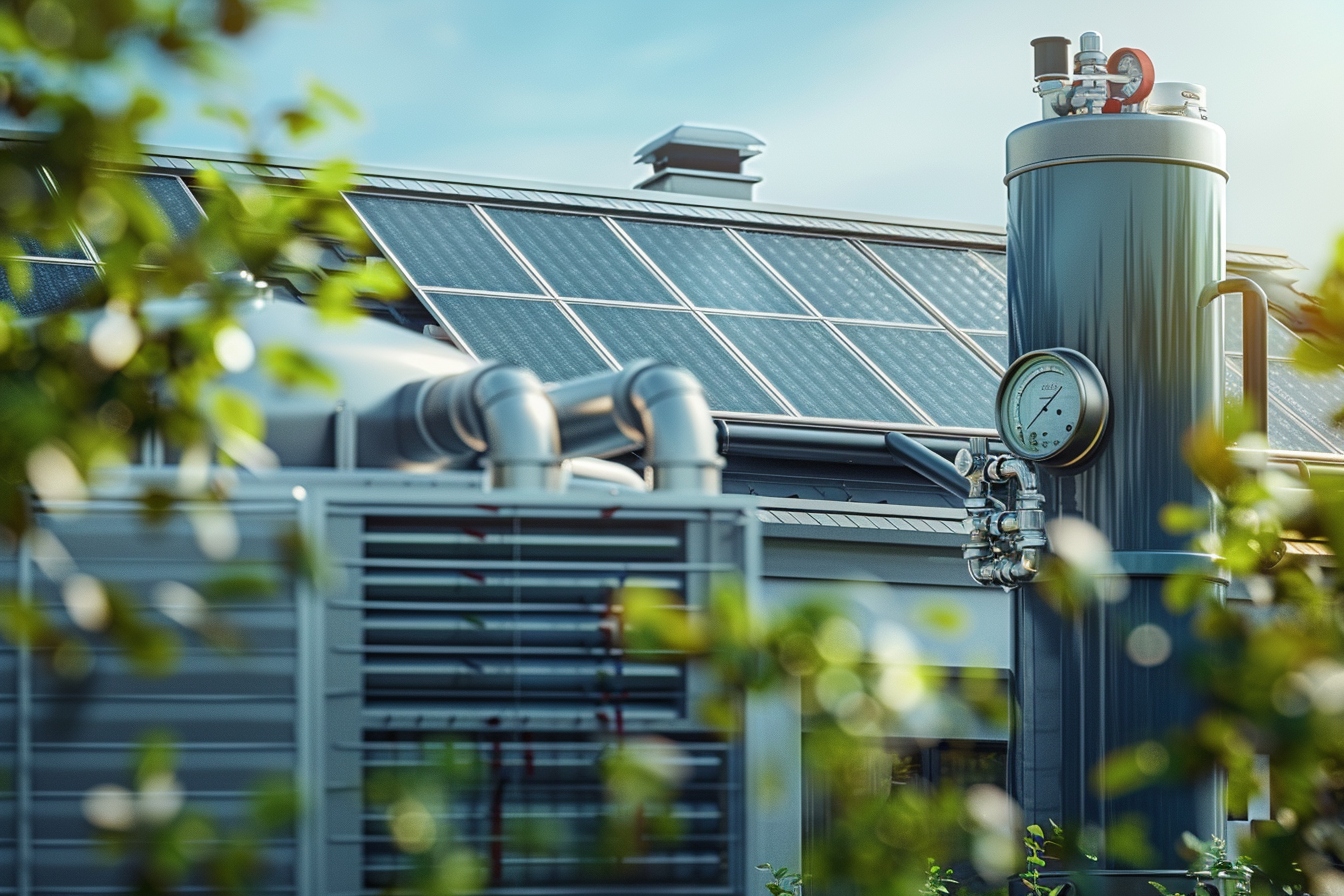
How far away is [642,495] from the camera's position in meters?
5.36

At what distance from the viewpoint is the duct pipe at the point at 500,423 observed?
612 cm

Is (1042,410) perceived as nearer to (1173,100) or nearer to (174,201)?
(1173,100)

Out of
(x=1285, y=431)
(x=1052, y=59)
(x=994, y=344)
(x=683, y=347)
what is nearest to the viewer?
(x=1052, y=59)

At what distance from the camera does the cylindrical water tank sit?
8570 millimetres

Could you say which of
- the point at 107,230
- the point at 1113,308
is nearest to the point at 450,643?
Answer: the point at 107,230

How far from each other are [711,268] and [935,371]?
77.9 inches

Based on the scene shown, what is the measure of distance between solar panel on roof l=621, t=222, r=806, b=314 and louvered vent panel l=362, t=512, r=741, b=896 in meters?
7.71

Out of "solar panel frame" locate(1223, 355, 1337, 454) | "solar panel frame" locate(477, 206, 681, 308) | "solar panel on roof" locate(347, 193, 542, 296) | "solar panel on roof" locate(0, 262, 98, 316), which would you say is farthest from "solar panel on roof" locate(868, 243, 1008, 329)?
"solar panel on roof" locate(0, 262, 98, 316)

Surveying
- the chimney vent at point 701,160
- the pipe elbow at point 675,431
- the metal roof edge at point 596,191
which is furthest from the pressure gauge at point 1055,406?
the chimney vent at point 701,160

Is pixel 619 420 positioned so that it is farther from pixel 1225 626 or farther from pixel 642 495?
pixel 1225 626

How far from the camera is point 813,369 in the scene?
12.3 m

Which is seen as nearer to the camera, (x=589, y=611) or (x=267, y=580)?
(x=267, y=580)

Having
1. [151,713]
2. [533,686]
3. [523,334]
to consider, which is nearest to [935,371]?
[523,334]

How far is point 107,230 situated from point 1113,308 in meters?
7.02
